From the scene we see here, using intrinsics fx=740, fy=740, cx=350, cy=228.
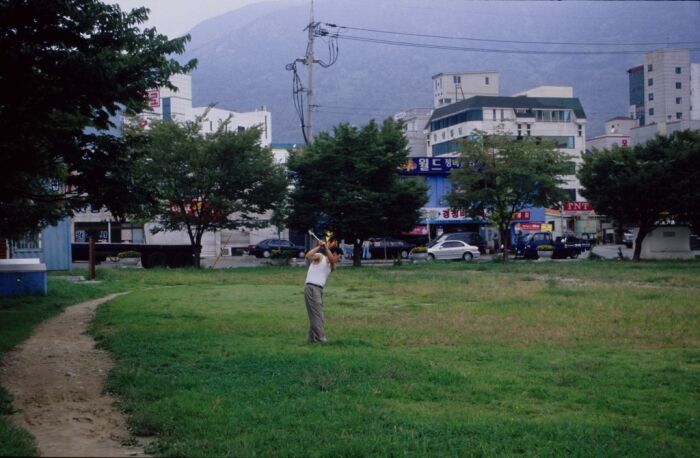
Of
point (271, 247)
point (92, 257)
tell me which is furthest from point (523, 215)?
point (92, 257)

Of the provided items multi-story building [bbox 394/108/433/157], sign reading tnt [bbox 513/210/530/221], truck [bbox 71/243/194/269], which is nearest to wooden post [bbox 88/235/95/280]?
truck [bbox 71/243/194/269]

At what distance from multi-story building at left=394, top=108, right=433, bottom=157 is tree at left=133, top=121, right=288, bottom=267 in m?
51.4

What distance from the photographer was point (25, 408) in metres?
8.13

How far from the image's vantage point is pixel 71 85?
11.6 metres

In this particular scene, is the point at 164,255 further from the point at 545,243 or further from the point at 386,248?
the point at 545,243

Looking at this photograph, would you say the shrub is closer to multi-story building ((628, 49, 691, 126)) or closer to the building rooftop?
the building rooftop

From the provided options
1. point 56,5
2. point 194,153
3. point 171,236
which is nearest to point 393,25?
point 171,236

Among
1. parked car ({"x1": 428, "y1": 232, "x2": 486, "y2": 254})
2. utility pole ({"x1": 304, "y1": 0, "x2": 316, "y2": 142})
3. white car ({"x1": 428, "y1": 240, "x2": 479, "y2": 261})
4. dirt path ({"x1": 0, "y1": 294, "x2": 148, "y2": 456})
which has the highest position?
utility pole ({"x1": 304, "y1": 0, "x2": 316, "y2": 142})

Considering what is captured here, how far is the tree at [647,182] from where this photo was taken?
40594 mm

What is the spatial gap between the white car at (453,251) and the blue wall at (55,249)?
24.2 metres

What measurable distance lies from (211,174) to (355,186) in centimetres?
807

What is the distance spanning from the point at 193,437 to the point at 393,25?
103408 mm

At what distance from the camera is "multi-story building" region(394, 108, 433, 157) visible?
312 feet

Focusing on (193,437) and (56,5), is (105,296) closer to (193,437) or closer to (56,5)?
(56,5)
